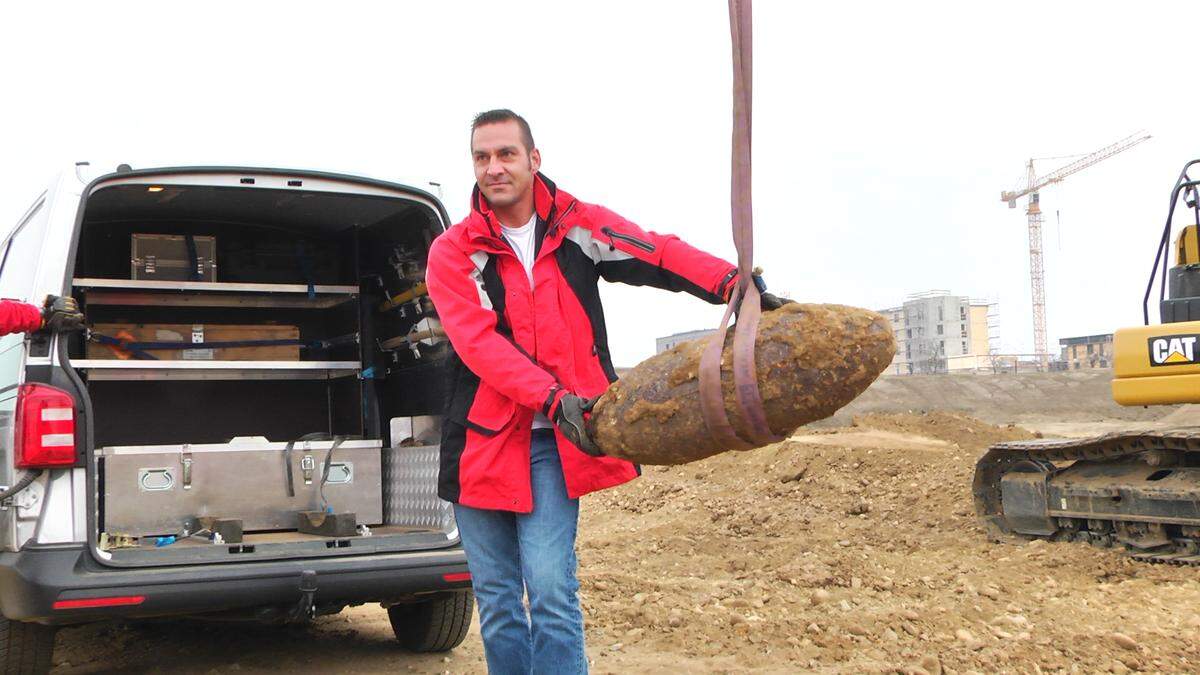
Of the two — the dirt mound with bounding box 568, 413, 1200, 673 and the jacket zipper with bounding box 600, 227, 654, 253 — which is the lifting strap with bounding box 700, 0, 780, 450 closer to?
the jacket zipper with bounding box 600, 227, 654, 253

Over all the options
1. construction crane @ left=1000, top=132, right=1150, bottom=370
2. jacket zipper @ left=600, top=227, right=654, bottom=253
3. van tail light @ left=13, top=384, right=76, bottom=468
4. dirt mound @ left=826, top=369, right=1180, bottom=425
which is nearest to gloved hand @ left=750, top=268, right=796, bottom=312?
jacket zipper @ left=600, top=227, right=654, bottom=253

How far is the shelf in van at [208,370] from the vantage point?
5.86m

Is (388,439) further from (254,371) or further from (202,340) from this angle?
(202,340)

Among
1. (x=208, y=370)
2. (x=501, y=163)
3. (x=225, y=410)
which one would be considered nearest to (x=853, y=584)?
(x=225, y=410)

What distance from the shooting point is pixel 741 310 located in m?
3.14

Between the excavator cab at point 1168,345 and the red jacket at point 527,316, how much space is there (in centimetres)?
537

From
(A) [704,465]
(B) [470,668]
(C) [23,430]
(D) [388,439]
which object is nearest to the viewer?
(C) [23,430]

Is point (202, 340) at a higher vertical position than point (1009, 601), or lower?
higher

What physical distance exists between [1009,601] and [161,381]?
4992mm

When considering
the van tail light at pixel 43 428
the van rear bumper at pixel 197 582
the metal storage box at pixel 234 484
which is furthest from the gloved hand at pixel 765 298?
the metal storage box at pixel 234 484

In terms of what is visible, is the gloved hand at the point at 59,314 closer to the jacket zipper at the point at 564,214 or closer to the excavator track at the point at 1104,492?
the jacket zipper at the point at 564,214

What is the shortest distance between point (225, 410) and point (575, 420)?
3.93m

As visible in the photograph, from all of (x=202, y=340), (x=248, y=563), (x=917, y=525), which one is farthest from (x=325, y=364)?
(x=917, y=525)

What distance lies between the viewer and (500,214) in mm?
3688
